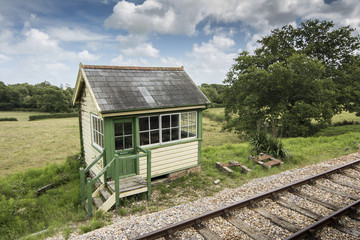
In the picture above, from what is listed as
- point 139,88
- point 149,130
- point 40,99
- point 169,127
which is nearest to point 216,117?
point 169,127

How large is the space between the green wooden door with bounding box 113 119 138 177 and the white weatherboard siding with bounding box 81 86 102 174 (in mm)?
1077

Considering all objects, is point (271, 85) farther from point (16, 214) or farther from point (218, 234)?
point (16, 214)

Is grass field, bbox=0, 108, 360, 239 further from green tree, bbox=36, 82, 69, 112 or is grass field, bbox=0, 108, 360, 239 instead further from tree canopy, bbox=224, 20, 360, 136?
green tree, bbox=36, 82, 69, 112

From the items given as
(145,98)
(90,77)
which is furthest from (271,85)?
(90,77)

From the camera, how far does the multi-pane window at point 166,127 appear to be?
8.66 m

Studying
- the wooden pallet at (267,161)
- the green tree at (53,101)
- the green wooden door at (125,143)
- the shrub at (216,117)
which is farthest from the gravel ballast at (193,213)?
the green tree at (53,101)

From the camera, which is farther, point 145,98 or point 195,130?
point 195,130

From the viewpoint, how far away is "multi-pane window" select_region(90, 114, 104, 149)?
27.7 ft

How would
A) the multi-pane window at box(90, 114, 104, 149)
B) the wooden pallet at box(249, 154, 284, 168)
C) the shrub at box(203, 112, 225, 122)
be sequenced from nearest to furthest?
the multi-pane window at box(90, 114, 104, 149)
the wooden pallet at box(249, 154, 284, 168)
the shrub at box(203, 112, 225, 122)

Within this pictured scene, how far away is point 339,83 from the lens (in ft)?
70.5

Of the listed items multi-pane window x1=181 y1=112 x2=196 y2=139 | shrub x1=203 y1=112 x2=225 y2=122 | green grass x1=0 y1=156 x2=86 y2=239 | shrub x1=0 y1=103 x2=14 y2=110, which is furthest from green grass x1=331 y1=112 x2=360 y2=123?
shrub x1=0 y1=103 x2=14 y2=110

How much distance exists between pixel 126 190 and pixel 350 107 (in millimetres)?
22623

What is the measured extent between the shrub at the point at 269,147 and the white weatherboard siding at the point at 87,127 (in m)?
8.06

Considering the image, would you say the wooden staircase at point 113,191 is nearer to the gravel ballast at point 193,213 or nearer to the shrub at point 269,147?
the gravel ballast at point 193,213
